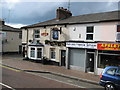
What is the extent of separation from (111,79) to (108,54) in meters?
4.59

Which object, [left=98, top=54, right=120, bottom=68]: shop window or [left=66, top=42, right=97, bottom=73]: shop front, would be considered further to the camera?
[left=66, top=42, right=97, bottom=73]: shop front

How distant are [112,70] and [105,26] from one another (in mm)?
5683

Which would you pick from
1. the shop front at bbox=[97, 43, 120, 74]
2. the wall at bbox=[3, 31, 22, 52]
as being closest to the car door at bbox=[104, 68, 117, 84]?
the shop front at bbox=[97, 43, 120, 74]

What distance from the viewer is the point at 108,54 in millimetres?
12828

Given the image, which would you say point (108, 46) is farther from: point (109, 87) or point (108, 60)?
point (109, 87)

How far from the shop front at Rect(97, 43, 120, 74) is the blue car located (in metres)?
3.76

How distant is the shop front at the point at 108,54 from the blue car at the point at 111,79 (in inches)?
148

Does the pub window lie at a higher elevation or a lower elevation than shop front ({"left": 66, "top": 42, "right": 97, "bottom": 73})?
higher

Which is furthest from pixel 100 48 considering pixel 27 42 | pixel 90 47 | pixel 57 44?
pixel 27 42

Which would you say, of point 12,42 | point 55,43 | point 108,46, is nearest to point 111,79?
point 108,46

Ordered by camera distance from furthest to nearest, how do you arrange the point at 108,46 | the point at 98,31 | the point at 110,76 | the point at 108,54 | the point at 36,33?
the point at 36,33 → the point at 98,31 → the point at 108,54 → the point at 108,46 → the point at 110,76

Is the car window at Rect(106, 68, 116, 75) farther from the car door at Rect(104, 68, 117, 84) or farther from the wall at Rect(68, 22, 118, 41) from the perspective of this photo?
the wall at Rect(68, 22, 118, 41)

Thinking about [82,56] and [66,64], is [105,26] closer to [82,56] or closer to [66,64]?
[82,56]

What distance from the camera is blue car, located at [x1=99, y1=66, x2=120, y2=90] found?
842 cm
